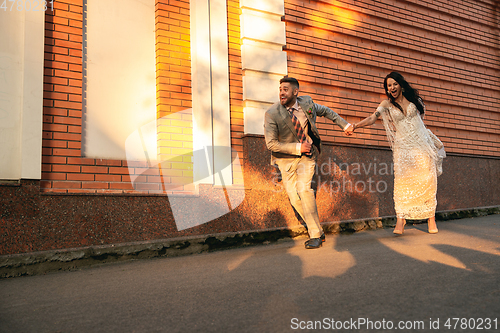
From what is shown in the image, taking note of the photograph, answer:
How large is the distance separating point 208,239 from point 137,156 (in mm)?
1310

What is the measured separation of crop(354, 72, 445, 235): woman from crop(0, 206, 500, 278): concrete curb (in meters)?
0.85

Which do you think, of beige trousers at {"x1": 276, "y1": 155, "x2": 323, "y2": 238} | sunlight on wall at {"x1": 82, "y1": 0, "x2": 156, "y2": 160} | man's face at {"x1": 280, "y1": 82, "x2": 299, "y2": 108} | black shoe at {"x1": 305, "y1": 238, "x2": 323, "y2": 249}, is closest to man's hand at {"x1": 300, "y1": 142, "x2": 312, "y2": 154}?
beige trousers at {"x1": 276, "y1": 155, "x2": 323, "y2": 238}

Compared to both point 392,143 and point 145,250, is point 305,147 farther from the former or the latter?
point 145,250

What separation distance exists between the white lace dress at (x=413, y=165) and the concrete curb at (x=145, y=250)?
0.84m

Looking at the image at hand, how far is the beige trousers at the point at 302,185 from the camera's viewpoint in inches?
164

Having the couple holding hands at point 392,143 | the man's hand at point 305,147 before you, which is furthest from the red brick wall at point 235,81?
the man's hand at point 305,147

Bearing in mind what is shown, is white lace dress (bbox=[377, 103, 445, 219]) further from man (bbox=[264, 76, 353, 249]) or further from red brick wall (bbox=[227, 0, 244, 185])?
red brick wall (bbox=[227, 0, 244, 185])

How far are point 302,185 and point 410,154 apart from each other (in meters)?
1.58

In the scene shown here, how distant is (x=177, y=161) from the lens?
466 cm

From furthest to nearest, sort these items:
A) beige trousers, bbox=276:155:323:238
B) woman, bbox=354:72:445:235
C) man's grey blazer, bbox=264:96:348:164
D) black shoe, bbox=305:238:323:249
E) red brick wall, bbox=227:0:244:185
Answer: red brick wall, bbox=227:0:244:185 < woman, bbox=354:72:445:235 < man's grey blazer, bbox=264:96:348:164 < beige trousers, bbox=276:155:323:238 < black shoe, bbox=305:238:323:249

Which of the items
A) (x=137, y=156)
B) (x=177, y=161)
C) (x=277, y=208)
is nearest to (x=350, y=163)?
(x=277, y=208)

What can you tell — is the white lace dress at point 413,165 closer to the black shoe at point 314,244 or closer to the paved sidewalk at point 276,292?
the paved sidewalk at point 276,292

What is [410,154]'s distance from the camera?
188 inches

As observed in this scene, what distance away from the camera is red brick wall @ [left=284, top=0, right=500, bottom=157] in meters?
5.78
